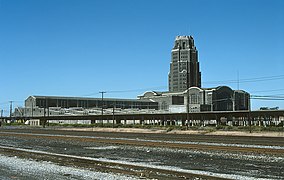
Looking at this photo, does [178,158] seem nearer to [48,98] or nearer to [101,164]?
[101,164]

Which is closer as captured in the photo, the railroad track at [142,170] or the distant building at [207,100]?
the railroad track at [142,170]

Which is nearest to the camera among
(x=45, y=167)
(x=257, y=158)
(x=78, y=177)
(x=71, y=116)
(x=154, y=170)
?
(x=78, y=177)

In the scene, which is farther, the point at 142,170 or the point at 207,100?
the point at 207,100

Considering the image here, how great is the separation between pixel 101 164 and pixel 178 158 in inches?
188

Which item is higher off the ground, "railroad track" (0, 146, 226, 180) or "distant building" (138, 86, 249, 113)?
"distant building" (138, 86, 249, 113)

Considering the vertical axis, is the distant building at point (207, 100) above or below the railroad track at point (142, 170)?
above

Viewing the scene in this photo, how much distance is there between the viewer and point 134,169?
17.2 m

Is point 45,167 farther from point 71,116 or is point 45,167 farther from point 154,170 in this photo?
point 71,116

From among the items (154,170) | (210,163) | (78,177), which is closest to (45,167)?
(78,177)

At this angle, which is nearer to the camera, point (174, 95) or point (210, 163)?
point (210, 163)

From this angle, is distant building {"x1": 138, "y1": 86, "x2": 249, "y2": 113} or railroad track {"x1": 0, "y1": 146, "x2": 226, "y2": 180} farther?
distant building {"x1": 138, "y1": 86, "x2": 249, "y2": 113}

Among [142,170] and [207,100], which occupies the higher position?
[207,100]

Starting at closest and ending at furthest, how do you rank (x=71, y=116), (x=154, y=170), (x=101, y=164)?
(x=154, y=170), (x=101, y=164), (x=71, y=116)

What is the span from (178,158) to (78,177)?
27.4 ft
